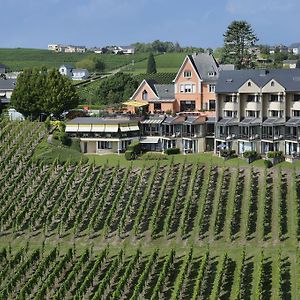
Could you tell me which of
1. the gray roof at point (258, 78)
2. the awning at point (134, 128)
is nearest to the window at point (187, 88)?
the gray roof at point (258, 78)

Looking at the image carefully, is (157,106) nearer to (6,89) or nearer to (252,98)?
(252,98)

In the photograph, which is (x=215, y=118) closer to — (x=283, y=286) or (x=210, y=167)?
(x=210, y=167)

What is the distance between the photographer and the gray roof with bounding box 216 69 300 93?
3196 inches

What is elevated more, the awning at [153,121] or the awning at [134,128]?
the awning at [153,121]

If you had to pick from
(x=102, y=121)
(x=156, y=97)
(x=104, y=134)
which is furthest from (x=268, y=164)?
(x=156, y=97)

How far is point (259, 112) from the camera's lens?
82125mm

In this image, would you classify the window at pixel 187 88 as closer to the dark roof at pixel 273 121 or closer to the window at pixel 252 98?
the window at pixel 252 98

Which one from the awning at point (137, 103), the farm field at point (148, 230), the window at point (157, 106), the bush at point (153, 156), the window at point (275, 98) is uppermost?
the window at point (275, 98)

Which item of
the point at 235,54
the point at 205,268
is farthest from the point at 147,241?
the point at 235,54

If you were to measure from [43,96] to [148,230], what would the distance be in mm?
39519

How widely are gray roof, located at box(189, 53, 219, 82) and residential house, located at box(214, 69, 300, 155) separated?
357 inches

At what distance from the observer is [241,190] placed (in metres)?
69.6

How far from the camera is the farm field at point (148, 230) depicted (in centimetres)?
5444

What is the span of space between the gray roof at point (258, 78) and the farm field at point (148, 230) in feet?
38.0
